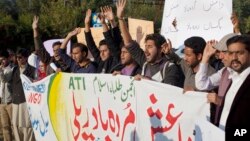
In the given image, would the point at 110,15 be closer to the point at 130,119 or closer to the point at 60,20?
the point at 130,119

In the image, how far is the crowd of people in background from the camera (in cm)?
377

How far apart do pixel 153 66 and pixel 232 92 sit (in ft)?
5.17

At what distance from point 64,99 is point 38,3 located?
38.3m

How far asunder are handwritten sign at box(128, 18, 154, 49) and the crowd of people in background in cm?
45

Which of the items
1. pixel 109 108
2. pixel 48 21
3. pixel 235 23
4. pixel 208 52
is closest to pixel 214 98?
pixel 208 52

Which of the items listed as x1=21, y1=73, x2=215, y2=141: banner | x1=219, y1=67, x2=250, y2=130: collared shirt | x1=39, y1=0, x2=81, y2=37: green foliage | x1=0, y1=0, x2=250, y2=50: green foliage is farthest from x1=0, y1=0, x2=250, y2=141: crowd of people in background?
x1=39, y1=0, x2=81, y2=37: green foliage

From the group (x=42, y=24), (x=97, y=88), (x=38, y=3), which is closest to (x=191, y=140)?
(x=97, y=88)

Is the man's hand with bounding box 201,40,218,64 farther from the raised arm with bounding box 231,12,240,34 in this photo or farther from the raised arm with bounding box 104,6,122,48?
the raised arm with bounding box 104,6,122,48

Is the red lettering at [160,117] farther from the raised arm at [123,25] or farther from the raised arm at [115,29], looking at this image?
the raised arm at [115,29]

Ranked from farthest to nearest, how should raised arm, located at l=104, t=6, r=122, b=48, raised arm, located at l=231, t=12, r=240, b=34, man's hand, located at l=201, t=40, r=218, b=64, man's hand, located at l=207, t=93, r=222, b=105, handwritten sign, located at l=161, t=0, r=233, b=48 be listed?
raised arm, located at l=104, t=6, r=122, b=48
handwritten sign, located at l=161, t=0, r=233, b=48
raised arm, located at l=231, t=12, r=240, b=34
man's hand, located at l=201, t=40, r=218, b=64
man's hand, located at l=207, t=93, r=222, b=105

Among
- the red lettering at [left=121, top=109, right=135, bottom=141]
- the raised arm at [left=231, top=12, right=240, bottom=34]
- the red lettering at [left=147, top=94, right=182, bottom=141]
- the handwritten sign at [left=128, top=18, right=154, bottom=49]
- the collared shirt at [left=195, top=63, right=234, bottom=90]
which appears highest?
the raised arm at [left=231, top=12, right=240, bottom=34]

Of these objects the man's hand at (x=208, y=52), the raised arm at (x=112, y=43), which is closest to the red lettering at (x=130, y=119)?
the raised arm at (x=112, y=43)

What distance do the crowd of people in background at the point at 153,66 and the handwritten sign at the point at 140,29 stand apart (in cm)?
45

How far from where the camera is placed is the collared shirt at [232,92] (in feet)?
12.1
